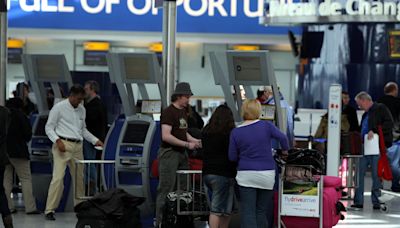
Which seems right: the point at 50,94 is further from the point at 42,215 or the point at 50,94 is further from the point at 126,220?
the point at 126,220

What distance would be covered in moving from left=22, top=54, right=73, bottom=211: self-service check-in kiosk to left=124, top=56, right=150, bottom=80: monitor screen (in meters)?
1.51

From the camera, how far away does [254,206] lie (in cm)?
955

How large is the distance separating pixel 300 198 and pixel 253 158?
75cm

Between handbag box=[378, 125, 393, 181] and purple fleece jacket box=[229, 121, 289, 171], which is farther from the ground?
purple fleece jacket box=[229, 121, 289, 171]

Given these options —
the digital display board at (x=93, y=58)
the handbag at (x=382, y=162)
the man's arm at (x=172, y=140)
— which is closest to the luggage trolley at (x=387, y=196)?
the handbag at (x=382, y=162)

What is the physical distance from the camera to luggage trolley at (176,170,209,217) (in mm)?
10312

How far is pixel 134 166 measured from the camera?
11375 mm

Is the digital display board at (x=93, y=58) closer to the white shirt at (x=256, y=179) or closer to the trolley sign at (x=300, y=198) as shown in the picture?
the trolley sign at (x=300, y=198)

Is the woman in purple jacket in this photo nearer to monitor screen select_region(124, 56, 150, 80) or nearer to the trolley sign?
the trolley sign

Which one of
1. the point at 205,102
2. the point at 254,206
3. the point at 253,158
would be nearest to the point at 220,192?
the point at 254,206

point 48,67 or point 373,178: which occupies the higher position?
point 48,67

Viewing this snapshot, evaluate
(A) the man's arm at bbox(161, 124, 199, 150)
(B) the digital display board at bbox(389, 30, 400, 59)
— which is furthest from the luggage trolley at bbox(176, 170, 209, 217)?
(B) the digital display board at bbox(389, 30, 400, 59)

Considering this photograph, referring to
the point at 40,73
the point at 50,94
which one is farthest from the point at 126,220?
the point at 50,94

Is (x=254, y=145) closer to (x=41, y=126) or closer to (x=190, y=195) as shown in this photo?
(x=190, y=195)
